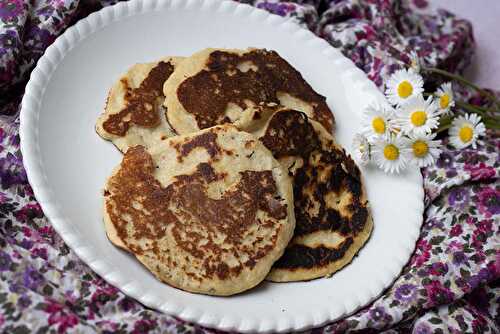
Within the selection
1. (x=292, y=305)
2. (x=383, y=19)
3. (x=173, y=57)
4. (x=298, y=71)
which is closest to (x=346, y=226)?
(x=292, y=305)

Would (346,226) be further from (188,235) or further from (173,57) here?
(173,57)

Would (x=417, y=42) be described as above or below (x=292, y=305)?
above

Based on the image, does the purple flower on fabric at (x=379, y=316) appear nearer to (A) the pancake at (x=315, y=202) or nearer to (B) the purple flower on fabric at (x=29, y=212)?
(A) the pancake at (x=315, y=202)

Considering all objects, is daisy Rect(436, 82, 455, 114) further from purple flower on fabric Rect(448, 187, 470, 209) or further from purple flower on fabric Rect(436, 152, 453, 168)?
purple flower on fabric Rect(448, 187, 470, 209)

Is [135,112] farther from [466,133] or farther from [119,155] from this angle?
[466,133]

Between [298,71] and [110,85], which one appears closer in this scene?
[110,85]
